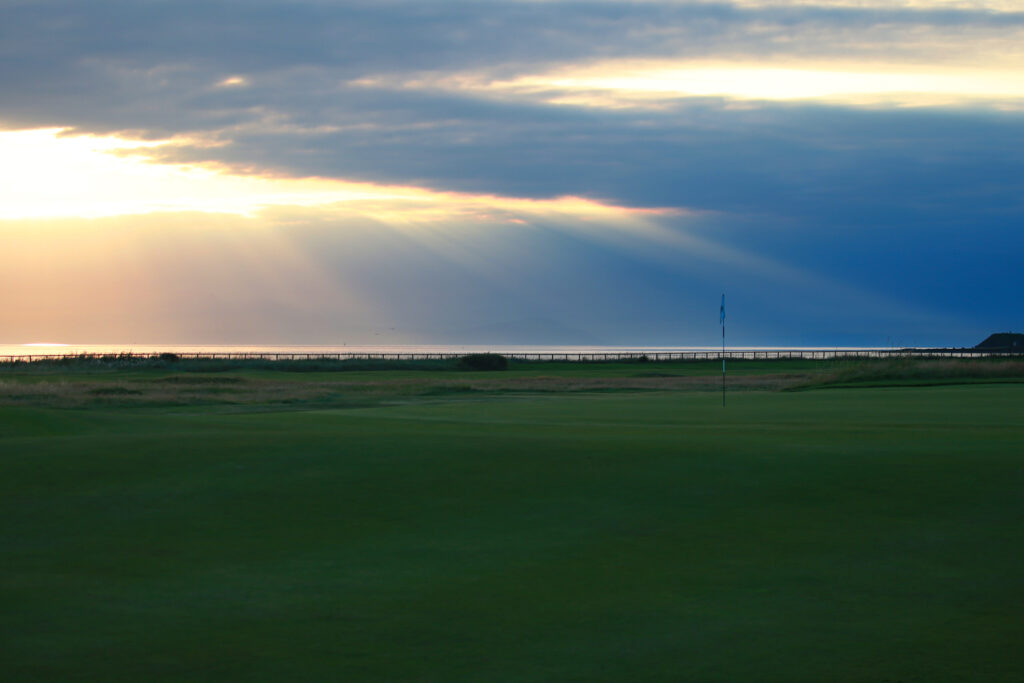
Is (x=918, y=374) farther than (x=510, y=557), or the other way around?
(x=918, y=374)

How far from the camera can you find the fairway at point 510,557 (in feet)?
20.5

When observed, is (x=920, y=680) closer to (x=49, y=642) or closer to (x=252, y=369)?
(x=49, y=642)

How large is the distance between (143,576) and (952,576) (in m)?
6.48

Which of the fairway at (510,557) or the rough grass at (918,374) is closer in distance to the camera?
the fairway at (510,557)

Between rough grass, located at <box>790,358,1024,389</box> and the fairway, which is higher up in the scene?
rough grass, located at <box>790,358,1024,389</box>

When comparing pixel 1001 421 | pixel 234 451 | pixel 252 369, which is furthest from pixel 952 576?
pixel 252 369

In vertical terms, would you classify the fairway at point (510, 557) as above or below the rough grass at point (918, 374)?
below

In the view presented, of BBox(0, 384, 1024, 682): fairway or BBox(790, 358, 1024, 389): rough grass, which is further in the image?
BBox(790, 358, 1024, 389): rough grass

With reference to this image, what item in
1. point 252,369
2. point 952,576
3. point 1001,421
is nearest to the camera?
point 952,576

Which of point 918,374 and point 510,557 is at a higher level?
point 918,374

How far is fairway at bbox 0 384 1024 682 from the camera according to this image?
626 centimetres

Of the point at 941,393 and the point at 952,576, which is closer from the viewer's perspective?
the point at 952,576

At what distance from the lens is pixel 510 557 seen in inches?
349

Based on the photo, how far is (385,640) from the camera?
21.7 ft
